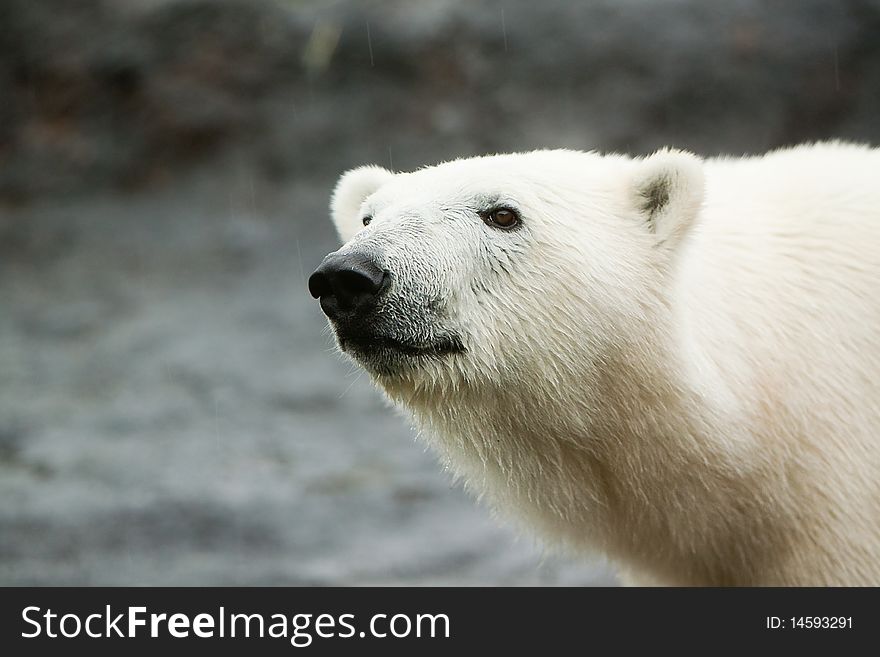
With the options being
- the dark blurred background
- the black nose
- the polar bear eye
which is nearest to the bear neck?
the black nose

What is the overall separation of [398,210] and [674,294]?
82cm

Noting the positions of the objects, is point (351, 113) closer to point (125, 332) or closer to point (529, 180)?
point (125, 332)

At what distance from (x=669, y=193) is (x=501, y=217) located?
0.47m

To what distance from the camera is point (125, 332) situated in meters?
6.91

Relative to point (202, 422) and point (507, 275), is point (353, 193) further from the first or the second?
point (202, 422)

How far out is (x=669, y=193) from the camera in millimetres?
2658

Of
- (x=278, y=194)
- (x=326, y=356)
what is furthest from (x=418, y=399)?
(x=278, y=194)

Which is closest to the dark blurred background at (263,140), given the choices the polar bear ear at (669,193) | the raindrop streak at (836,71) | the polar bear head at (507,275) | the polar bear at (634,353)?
the raindrop streak at (836,71)

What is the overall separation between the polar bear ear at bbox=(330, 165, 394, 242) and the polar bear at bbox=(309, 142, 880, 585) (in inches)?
9.6

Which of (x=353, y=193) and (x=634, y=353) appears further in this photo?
(x=353, y=193)

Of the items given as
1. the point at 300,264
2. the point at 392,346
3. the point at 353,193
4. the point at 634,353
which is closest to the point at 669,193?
the point at 634,353

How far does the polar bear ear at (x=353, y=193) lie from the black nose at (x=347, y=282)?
741 millimetres

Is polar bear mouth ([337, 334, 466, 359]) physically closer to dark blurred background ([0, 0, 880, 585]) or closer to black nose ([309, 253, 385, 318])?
black nose ([309, 253, 385, 318])

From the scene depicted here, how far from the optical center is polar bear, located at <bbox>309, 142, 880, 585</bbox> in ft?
8.50
